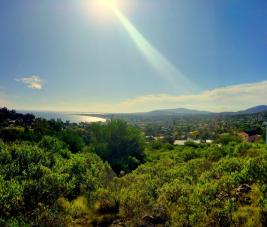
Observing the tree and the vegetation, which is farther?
the tree

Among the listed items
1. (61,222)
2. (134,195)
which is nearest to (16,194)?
(61,222)

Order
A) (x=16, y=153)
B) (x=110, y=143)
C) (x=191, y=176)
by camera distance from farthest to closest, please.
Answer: (x=110, y=143)
(x=16, y=153)
(x=191, y=176)

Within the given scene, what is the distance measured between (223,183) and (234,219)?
3.93 m

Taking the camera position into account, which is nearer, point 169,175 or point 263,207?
point 263,207

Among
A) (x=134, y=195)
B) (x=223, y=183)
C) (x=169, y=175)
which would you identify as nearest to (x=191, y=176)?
(x=169, y=175)

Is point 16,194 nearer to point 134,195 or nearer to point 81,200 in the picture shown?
point 81,200

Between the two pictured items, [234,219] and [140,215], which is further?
[140,215]

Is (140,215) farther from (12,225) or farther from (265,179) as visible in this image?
(265,179)

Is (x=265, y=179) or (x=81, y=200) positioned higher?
(x=265, y=179)

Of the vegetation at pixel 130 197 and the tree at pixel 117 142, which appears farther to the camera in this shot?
the tree at pixel 117 142

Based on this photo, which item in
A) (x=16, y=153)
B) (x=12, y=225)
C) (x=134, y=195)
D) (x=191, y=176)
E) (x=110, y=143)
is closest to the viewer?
(x=12, y=225)

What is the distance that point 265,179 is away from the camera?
47.1ft

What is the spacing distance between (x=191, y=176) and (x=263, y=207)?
7.10m

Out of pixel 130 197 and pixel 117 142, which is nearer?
pixel 130 197
